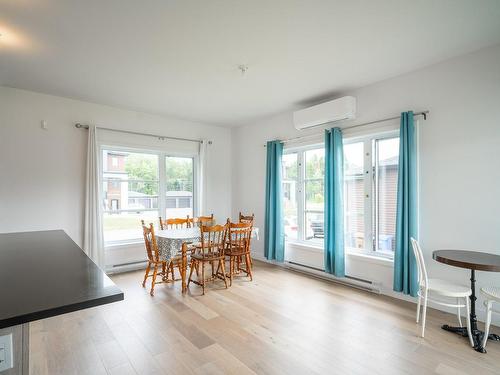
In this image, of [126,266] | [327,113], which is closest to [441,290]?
[327,113]

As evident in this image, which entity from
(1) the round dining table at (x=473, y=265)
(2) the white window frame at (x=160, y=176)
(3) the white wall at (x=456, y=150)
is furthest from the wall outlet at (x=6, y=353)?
(2) the white window frame at (x=160, y=176)

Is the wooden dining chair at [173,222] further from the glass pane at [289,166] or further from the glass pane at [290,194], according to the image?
the glass pane at [289,166]

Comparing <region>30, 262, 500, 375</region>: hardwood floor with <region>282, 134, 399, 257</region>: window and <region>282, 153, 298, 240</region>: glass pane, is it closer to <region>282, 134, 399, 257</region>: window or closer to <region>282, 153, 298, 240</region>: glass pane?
<region>282, 134, 399, 257</region>: window

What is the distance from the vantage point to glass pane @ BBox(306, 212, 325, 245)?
4461 mm

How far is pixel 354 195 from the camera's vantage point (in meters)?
3.98

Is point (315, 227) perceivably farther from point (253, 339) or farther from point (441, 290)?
point (253, 339)

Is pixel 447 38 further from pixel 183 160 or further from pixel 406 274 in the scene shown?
pixel 183 160

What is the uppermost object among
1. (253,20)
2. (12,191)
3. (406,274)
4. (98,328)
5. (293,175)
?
(253,20)

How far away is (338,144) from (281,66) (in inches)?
56.5

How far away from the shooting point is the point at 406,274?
3.18 meters

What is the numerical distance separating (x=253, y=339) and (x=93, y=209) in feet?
10.3

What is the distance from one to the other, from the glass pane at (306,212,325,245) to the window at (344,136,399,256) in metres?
0.49

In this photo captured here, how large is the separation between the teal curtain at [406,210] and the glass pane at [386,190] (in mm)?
294

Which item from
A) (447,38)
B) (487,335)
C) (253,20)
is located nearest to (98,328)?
(253,20)
